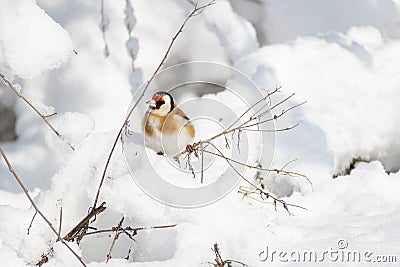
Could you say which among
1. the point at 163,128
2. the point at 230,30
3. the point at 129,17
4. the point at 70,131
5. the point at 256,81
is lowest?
the point at 70,131

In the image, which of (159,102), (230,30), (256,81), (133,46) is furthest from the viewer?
(230,30)

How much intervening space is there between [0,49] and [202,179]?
53cm

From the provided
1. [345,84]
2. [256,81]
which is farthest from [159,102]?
[345,84]

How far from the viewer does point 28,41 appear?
1185 mm

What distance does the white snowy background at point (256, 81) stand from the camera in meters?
1.17

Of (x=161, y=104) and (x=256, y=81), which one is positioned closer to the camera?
(x=161, y=104)

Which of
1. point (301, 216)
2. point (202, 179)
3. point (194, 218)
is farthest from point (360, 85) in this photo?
point (194, 218)

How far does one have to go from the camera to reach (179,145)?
1445 millimetres

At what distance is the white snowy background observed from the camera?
1.17m

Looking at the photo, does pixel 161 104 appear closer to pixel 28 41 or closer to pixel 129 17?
pixel 28 41

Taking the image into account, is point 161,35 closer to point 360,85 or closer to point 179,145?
point 360,85

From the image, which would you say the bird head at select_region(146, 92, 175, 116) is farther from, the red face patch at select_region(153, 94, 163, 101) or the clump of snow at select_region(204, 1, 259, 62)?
the clump of snow at select_region(204, 1, 259, 62)

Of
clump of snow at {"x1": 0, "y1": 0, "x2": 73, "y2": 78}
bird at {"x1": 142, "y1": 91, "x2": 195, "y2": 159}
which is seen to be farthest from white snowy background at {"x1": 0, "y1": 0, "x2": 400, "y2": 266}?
bird at {"x1": 142, "y1": 91, "x2": 195, "y2": 159}

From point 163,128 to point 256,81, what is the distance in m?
0.99
